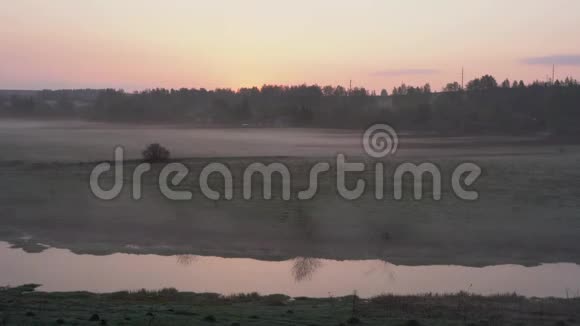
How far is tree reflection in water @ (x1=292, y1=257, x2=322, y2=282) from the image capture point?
60.2 feet

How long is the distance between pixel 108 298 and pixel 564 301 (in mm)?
10334

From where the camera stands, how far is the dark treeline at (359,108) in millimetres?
82688

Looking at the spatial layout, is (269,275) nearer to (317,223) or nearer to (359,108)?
(317,223)

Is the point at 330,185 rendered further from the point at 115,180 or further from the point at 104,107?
the point at 104,107

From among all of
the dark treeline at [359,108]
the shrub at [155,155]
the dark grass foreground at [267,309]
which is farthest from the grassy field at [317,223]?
the dark treeline at [359,108]

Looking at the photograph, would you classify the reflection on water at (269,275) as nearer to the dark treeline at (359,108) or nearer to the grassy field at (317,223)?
the grassy field at (317,223)

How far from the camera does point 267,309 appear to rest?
12984 mm

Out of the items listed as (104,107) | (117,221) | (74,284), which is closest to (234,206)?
(117,221)

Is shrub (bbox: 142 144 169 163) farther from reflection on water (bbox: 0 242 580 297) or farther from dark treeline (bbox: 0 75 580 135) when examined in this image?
dark treeline (bbox: 0 75 580 135)

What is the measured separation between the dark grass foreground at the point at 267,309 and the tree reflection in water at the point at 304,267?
2733 millimetres

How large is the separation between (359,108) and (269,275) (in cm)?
8435

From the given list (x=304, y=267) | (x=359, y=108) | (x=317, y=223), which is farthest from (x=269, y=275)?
(x=359, y=108)

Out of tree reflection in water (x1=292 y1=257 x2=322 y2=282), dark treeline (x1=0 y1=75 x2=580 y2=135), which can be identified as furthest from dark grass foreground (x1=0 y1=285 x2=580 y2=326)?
dark treeline (x1=0 y1=75 x2=580 y2=135)

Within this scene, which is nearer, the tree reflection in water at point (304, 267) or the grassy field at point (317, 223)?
the tree reflection in water at point (304, 267)
